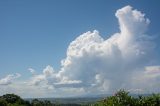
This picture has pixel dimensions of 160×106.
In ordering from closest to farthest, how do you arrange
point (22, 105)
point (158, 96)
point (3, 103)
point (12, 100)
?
point (158, 96), point (3, 103), point (22, 105), point (12, 100)

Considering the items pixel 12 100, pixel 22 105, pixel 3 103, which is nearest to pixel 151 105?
pixel 3 103

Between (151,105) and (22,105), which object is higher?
(22,105)

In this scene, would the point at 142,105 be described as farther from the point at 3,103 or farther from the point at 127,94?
the point at 3,103

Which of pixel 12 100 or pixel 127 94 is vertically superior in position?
pixel 12 100

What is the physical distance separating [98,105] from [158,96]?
8.74 m

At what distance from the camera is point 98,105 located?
46.1 m

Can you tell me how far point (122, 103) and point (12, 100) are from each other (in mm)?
160127

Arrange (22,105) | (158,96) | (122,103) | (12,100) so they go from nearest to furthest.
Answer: (122,103), (158,96), (22,105), (12,100)

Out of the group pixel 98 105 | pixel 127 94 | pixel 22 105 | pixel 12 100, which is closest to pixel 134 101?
pixel 127 94

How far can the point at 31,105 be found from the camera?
199750mm

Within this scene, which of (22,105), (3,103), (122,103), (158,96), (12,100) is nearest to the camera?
(122,103)

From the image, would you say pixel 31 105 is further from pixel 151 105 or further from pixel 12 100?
pixel 151 105

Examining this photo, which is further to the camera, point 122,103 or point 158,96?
point 158,96

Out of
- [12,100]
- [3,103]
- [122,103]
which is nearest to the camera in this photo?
[122,103]
